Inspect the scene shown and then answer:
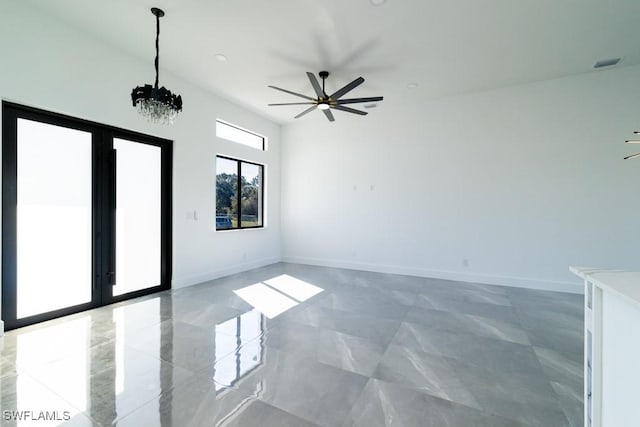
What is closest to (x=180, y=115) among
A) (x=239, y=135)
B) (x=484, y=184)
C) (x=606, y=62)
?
(x=239, y=135)

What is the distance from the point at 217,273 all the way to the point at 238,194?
5.82 feet

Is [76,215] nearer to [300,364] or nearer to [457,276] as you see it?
[300,364]

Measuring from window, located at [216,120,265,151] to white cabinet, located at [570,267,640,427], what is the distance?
554cm

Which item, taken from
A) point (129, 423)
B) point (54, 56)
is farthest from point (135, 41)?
point (129, 423)

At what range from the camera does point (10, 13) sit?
9.01 feet

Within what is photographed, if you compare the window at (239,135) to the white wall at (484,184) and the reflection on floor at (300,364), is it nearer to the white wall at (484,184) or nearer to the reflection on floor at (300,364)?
the white wall at (484,184)

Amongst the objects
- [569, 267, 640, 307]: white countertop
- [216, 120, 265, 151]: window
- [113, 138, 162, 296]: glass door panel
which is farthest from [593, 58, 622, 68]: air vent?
[113, 138, 162, 296]: glass door panel

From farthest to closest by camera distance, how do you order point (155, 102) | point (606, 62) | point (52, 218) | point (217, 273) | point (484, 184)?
1. point (217, 273)
2. point (484, 184)
3. point (606, 62)
4. point (52, 218)
5. point (155, 102)

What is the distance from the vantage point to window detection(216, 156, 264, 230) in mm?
5371

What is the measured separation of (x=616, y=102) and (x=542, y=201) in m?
1.82

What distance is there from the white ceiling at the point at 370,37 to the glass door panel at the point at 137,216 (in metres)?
1.22

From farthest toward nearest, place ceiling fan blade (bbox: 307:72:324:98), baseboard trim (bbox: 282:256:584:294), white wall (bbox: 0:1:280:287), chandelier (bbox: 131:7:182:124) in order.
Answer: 1. baseboard trim (bbox: 282:256:584:294)
2. ceiling fan blade (bbox: 307:72:324:98)
3. white wall (bbox: 0:1:280:287)
4. chandelier (bbox: 131:7:182:124)

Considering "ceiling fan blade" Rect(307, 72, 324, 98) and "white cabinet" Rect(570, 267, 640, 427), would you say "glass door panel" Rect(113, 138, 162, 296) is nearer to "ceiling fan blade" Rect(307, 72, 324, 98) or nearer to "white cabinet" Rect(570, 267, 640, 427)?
"ceiling fan blade" Rect(307, 72, 324, 98)

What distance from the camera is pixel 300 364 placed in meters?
2.26
